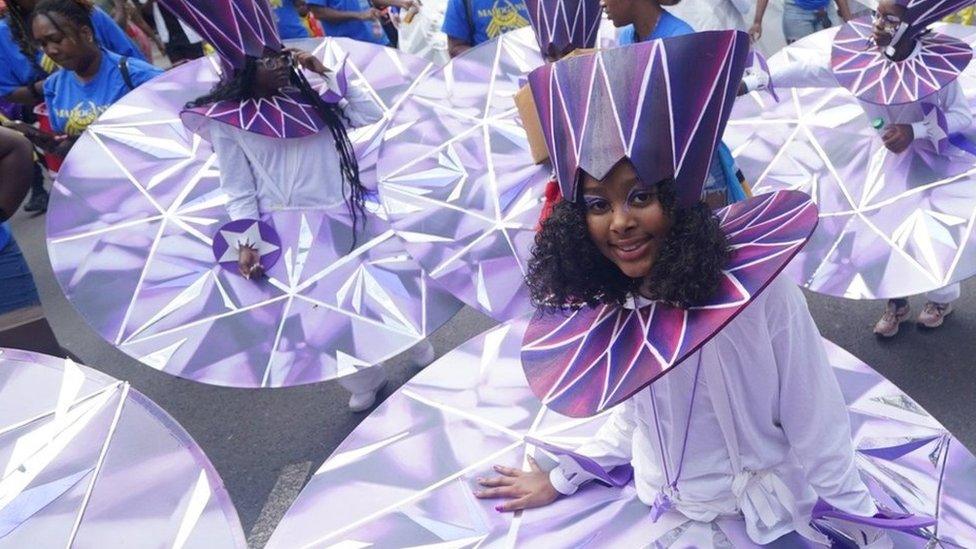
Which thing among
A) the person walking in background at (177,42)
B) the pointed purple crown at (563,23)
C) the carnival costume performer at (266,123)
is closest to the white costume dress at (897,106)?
the pointed purple crown at (563,23)

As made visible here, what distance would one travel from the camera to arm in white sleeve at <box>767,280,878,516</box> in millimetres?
1671

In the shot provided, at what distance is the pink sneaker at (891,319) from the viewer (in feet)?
12.6

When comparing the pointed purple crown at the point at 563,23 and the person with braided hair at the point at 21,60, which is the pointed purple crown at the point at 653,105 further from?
the person with braided hair at the point at 21,60

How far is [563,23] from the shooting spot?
10.9ft

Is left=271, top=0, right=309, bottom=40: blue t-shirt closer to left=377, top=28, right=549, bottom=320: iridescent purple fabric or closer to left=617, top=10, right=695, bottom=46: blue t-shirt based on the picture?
left=377, top=28, right=549, bottom=320: iridescent purple fabric

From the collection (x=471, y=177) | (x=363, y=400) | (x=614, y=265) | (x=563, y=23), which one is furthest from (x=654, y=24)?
(x=363, y=400)

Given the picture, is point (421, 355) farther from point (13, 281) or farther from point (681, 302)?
point (681, 302)

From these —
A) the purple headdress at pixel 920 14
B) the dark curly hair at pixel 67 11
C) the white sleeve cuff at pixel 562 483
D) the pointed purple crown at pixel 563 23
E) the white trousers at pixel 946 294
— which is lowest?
the white trousers at pixel 946 294

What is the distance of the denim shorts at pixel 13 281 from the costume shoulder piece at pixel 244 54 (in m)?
0.90

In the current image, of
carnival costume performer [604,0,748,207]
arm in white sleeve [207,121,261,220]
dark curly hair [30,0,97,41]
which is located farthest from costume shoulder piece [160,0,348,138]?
carnival costume performer [604,0,748,207]

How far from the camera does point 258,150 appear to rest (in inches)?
136

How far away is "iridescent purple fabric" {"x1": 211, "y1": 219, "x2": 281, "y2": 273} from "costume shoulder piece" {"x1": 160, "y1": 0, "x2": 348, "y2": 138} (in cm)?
36

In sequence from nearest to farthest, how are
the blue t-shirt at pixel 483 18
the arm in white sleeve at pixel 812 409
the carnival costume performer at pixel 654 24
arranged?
the arm in white sleeve at pixel 812 409 → the carnival costume performer at pixel 654 24 → the blue t-shirt at pixel 483 18

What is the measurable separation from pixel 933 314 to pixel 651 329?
274 centimetres
